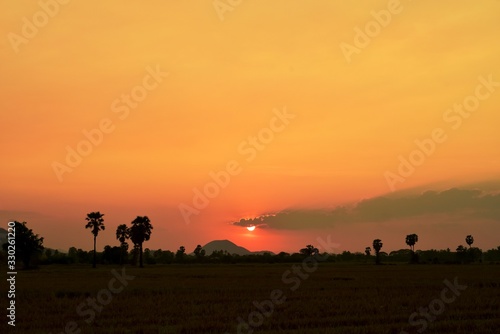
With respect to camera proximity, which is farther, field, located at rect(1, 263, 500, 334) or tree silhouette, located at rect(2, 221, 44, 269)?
tree silhouette, located at rect(2, 221, 44, 269)

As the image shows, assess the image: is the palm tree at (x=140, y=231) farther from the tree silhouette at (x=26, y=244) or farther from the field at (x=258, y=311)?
the field at (x=258, y=311)

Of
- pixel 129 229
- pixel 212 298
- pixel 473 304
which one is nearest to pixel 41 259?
pixel 129 229

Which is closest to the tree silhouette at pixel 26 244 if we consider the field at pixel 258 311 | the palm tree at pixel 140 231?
the palm tree at pixel 140 231

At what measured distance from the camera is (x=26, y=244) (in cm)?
10456

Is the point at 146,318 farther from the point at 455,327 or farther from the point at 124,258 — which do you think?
the point at 124,258

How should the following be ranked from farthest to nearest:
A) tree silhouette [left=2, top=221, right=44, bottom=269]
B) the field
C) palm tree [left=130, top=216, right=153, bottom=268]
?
palm tree [left=130, top=216, right=153, bottom=268]
tree silhouette [left=2, top=221, right=44, bottom=269]
the field

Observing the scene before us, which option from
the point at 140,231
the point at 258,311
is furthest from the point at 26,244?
the point at 258,311

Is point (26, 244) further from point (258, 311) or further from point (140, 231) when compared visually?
point (258, 311)

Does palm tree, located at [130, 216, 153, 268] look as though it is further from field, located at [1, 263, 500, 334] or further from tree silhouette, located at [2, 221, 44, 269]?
field, located at [1, 263, 500, 334]

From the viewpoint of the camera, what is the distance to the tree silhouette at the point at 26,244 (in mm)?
104000

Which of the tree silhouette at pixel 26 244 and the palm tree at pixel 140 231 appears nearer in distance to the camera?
the tree silhouette at pixel 26 244

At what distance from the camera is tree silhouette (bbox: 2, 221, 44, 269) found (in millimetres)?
104000

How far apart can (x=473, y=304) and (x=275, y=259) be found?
488ft

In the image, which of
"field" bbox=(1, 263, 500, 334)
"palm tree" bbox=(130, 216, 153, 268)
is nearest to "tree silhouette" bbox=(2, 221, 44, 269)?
"palm tree" bbox=(130, 216, 153, 268)
